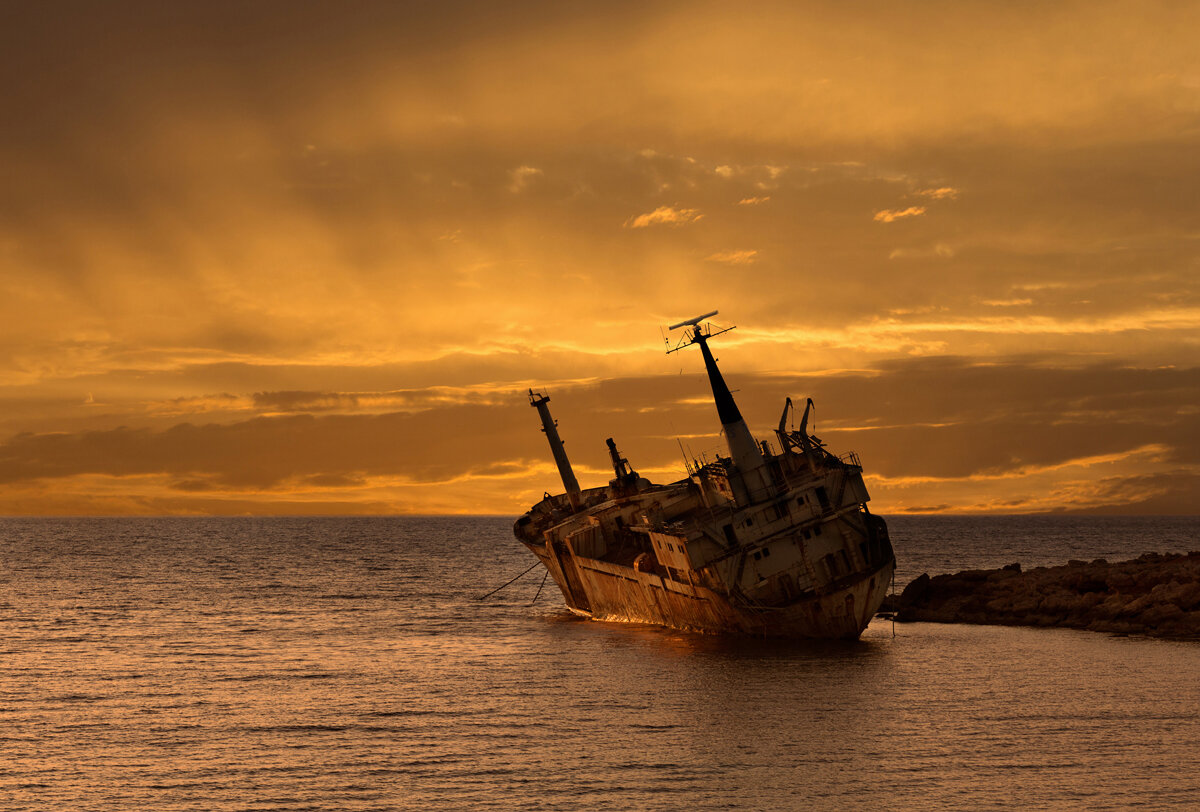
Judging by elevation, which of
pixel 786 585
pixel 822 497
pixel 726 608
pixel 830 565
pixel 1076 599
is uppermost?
pixel 822 497

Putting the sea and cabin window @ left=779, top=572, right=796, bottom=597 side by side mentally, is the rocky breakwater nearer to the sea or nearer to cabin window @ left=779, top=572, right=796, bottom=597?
the sea

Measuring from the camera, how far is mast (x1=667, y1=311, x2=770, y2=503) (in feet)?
179

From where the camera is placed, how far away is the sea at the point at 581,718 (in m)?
29.7

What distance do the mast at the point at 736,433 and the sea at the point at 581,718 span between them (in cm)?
765

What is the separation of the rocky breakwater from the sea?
2744mm

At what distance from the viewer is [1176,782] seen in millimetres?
29469

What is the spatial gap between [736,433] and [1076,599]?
23.1 meters

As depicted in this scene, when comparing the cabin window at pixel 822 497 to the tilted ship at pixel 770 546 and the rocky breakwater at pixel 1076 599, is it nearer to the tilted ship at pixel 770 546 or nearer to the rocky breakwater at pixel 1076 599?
the tilted ship at pixel 770 546

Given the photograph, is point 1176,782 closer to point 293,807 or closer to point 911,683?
point 911,683

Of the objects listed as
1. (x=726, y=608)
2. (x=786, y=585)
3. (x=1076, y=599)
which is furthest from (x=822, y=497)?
(x=1076, y=599)

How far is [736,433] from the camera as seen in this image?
57219 millimetres

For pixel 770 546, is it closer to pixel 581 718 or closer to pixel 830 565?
pixel 830 565

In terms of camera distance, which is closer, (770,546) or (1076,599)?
(770,546)

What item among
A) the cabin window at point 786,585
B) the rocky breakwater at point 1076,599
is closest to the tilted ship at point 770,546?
the cabin window at point 786,585
